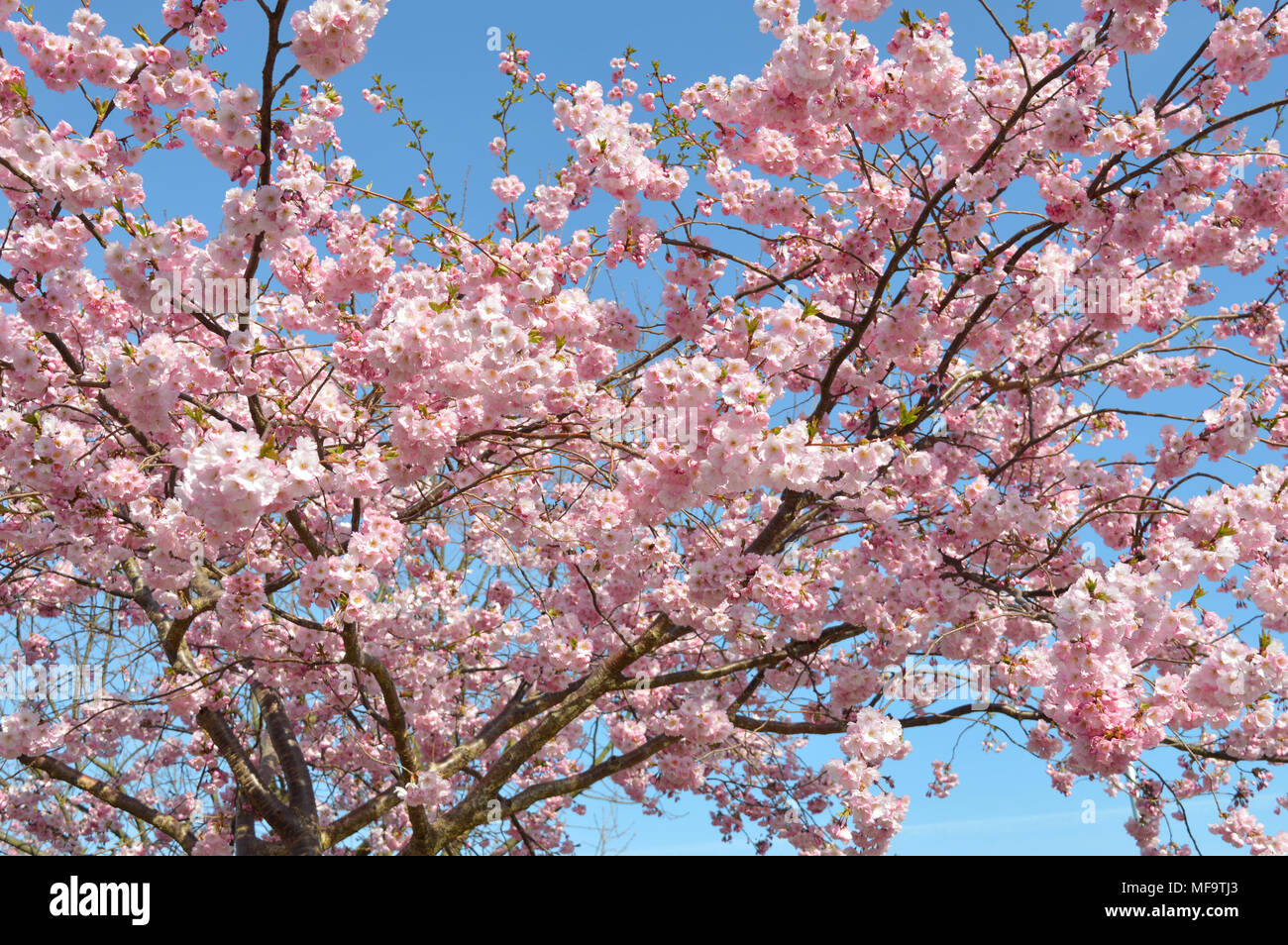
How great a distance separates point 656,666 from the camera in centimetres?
733

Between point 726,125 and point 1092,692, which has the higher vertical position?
point 726,125

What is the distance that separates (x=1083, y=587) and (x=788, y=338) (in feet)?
4.99

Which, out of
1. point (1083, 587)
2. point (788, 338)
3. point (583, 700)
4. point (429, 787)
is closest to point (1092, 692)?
point (1083, 587)

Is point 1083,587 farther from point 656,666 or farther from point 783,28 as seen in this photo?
point 656,666

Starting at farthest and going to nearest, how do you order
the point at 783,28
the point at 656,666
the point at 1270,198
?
the point at 656,666
the point at 1270,198
the point at 783,28

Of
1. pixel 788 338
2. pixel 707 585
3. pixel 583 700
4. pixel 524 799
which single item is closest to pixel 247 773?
pixel 524 799

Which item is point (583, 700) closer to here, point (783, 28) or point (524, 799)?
point (524, 799)

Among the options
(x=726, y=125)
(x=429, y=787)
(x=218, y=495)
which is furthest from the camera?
(x=429, y=787)

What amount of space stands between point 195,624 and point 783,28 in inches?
239

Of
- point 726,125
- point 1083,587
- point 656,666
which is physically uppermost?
point 726,125

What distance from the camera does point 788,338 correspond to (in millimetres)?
4047

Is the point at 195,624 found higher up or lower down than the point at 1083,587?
higher up

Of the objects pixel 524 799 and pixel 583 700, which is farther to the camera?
pixel 524 799
